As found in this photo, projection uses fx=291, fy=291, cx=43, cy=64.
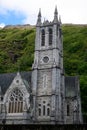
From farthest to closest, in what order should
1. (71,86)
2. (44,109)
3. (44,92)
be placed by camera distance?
1. (71,86)
2. (44,92)
3. (44,109)

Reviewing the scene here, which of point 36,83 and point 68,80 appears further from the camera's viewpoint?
point 68,80

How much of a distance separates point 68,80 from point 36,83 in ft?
26.6

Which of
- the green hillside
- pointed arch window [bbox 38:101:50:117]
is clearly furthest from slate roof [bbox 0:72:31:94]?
the green hillside

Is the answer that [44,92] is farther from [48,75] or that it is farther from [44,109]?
[48,75]

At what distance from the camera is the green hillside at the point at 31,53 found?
4225 inches

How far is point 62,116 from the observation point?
57.9 m

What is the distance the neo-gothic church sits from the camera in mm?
56750

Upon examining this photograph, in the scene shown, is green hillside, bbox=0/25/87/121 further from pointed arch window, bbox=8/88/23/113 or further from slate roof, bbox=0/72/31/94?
pointed arch window, bbox=8/88/23/113

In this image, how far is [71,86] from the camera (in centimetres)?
6259

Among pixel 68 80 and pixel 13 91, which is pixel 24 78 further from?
pixel 68 80

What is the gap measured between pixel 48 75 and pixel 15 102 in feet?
28.5

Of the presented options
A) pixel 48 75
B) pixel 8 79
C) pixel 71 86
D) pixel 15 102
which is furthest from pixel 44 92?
pixel 8 79

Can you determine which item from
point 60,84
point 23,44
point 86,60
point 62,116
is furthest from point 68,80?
point 23,44

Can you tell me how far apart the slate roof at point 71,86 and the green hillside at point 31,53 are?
16267 millimetres
